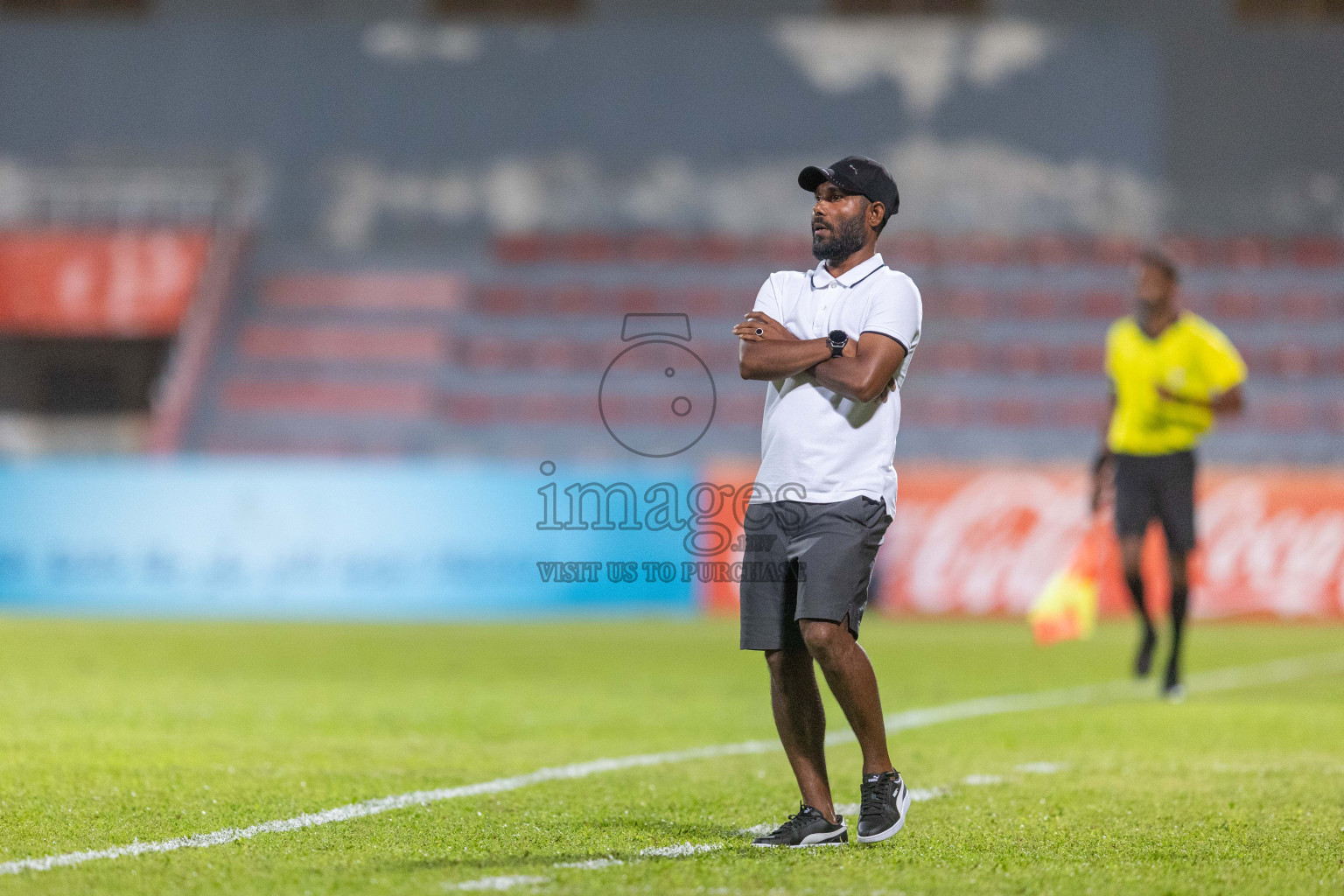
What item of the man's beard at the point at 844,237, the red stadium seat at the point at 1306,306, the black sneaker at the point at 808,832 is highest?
the red stadium seat at the point at 1306,306

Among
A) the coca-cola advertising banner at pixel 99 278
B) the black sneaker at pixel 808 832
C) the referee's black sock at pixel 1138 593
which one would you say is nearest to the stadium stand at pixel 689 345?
the coca-cola advertising banner at pixel 99 278

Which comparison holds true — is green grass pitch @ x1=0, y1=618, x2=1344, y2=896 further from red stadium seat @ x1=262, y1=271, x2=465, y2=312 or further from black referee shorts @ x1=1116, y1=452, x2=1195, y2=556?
red stadium seat @ x1=262, y1=271, x2=465, y2=312

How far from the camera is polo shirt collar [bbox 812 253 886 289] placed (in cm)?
495

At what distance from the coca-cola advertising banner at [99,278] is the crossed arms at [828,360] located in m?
23.5

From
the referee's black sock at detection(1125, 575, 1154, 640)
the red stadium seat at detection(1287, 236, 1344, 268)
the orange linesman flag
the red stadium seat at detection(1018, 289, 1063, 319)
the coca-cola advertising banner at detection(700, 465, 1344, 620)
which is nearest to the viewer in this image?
the referee's black sock at detection(1125, 575, 1154, 640)

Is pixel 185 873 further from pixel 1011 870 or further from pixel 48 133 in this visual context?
pixel 48 133

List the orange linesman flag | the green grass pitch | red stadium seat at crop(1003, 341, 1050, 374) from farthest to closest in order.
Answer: red stadium seat at crop(1003, 341, 1050, 374) < the orange linesman flag < the green grass pitch

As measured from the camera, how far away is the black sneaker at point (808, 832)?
474 cm

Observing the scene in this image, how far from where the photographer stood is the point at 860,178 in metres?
4.91

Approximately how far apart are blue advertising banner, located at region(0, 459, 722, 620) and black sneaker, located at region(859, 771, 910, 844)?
1361 centimetres

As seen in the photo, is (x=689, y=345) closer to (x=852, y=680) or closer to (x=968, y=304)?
(x=968, y=304)

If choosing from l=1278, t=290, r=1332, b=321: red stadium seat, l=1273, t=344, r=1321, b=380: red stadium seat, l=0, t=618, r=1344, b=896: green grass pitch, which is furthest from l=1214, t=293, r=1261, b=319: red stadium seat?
l=0, t=618, r=1344, b=896: green grass pitch

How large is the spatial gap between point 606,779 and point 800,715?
147 centimetres

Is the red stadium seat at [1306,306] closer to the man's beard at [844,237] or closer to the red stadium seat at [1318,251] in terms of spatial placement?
the red stadium seat at [1318,251]
